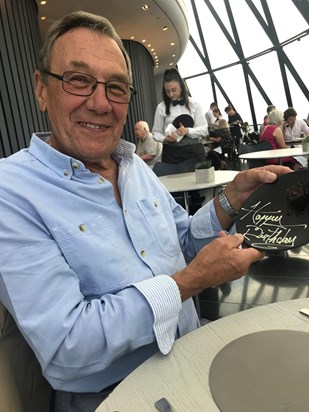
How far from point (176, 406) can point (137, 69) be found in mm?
11780

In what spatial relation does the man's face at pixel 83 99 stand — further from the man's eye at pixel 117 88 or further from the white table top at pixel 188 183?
the white table top at pixel 188 183

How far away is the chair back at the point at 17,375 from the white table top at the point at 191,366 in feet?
0.91

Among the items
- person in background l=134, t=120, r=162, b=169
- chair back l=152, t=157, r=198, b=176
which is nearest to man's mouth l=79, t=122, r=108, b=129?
chair back l=152, t=157, r=198, b=176

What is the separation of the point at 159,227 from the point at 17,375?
572 millimetres

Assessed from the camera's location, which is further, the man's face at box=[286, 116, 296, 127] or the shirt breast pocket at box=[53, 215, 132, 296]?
the man's face at box=[286, 116, 296, 127]

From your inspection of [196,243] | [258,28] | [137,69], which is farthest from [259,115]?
[196,243]

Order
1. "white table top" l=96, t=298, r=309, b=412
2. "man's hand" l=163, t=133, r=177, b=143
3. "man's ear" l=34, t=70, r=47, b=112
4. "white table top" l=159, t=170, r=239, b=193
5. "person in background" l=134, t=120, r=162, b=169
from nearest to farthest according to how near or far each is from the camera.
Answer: "white table top" l=96, t=298, r=309, b=412
"man's ear" l=34, t=70, r=47, b=112
"white table top" l=159, t=170, r=239, b=193
"man's hand" l=163, t=133, r=177, b=143
"person in background" l=134, t=120, r=162, b=169

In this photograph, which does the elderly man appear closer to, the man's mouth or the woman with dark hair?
the man's mouth

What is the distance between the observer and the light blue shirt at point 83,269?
30.3 inches

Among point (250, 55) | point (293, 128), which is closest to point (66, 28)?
point (293, 128)

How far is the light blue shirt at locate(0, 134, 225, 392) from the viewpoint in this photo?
0.77 metres

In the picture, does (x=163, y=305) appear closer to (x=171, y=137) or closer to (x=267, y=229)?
(x=267, y=229)

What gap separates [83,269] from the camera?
0.92 metres

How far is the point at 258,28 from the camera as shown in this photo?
34.4ft
